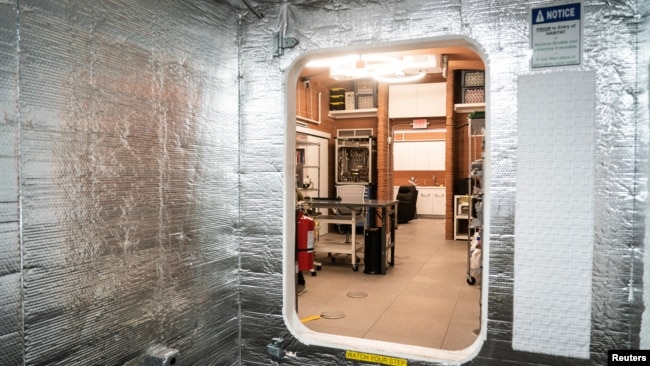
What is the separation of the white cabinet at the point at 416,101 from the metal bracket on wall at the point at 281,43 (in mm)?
6835

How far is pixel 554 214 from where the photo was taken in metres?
2.06

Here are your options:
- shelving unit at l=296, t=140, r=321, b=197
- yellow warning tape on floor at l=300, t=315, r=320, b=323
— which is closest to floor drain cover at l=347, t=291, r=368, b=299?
yellow warning tape on floor at l=300, t=315, r=320, b=323

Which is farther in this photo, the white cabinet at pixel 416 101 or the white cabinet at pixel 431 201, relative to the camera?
the white cabinet at pixel 431 201

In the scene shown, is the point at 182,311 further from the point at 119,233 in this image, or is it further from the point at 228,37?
the point at 228,37

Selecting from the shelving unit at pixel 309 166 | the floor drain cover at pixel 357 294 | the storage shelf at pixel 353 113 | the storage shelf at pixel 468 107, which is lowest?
the floor drain cover at pixel 357 294

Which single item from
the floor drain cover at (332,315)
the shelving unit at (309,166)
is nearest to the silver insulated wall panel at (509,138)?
the floor drain cover at (332,315)

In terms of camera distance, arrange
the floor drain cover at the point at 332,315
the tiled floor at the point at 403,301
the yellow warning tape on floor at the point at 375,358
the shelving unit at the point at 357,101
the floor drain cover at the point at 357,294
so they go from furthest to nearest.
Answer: the shelving unit at the point at 357,101, the floor drain cover at the point at 357,294, the floor drain cover at the point at 332,315, the tiled floor at the point at 403,301, the yellow warning tape on floor at the point at 375,358

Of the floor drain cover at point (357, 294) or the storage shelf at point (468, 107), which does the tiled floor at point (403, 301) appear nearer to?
the floor drain cover at point (357, 294)

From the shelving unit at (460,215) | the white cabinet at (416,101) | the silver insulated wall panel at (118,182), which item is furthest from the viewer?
the white cabinet at (416,101)

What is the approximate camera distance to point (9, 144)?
56.6 inches

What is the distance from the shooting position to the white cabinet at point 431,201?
10891 millimetres

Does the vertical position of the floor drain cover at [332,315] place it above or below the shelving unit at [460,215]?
below

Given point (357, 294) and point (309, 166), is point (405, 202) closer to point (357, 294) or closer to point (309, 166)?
point (309, 166)

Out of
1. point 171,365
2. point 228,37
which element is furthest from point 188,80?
point 171,365
